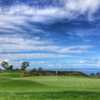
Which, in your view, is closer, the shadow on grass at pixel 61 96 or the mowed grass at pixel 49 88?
the shadow on grass at pixel 61 96

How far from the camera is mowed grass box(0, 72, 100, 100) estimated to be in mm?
21509

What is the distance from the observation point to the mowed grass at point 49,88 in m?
21.5

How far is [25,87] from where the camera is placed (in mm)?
27656

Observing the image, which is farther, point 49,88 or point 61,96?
point 49,88

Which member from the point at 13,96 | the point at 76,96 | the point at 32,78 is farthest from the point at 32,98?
the point at 32,78


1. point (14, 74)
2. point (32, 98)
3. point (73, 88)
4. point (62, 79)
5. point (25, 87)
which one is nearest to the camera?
point (32, 98)

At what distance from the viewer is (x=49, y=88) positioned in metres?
25.9

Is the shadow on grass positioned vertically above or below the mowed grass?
below

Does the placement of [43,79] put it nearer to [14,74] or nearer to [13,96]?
[14,74]

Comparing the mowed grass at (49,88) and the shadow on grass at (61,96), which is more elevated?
the mowed grass at (49,88)

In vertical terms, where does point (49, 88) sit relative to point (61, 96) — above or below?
above

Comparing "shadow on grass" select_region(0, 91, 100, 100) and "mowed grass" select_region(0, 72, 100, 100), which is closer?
"shadow on grass" select_region(0, 91, 100, 100)

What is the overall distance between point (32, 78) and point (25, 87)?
3637 millimetres

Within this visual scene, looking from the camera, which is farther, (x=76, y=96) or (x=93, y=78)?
(x=93, y=78)
